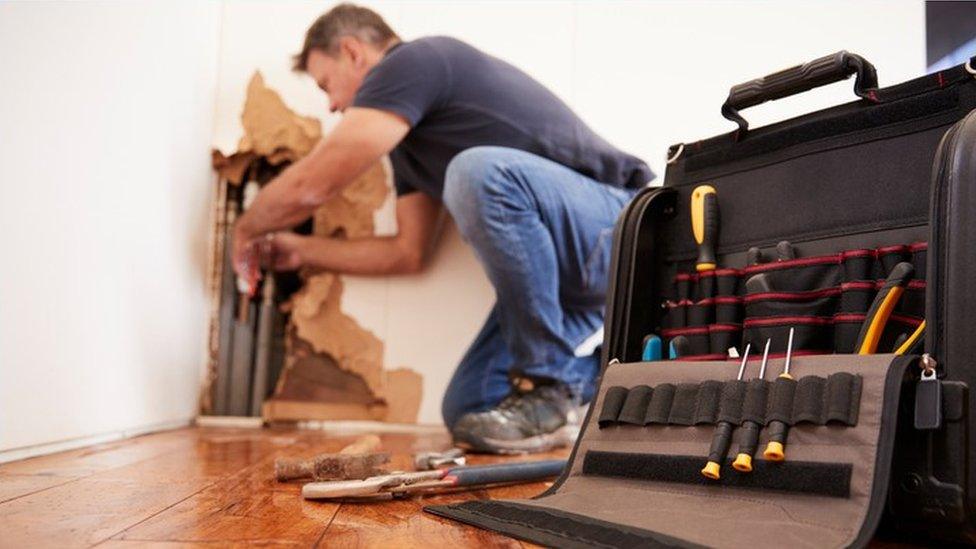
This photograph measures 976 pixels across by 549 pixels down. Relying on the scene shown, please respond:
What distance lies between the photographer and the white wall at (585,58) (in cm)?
153

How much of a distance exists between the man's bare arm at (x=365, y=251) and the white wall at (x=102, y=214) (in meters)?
0.28

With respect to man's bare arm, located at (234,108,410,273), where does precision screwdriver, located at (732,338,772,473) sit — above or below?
Result: below

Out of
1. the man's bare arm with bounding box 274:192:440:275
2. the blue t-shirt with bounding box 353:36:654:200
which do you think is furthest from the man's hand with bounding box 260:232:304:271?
the blue t-shirt with bounding box 353:36:654:200

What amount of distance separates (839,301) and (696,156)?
0.33 m

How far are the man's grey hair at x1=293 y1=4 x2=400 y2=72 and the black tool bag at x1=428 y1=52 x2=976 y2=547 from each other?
1124 millimetres

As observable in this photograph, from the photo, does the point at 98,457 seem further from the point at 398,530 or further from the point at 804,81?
the point at 804,81

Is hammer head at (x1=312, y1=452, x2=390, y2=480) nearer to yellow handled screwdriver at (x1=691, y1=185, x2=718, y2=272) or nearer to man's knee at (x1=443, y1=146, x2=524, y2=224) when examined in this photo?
yellow handled screwdriver at (x1=691, y1=185, x2=718, y2=272)

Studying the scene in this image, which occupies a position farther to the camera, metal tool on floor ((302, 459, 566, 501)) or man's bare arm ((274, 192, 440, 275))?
man's bare arm ((274, 192, 440, 275))

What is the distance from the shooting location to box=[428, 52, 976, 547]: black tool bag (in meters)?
0.73

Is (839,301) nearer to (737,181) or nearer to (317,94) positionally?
(737,181)

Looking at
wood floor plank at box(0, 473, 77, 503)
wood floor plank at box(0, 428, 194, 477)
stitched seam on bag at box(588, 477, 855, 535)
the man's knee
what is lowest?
wood floor plank at box(0, 428, 194, 477)

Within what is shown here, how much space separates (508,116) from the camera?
1889 millimetres

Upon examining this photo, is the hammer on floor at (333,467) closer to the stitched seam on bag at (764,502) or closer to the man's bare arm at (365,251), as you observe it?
the stitched seam on bag at (764,502)

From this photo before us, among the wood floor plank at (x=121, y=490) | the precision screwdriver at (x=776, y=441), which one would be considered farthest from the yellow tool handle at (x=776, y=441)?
the wood floor plank at (x=121, y=490)
